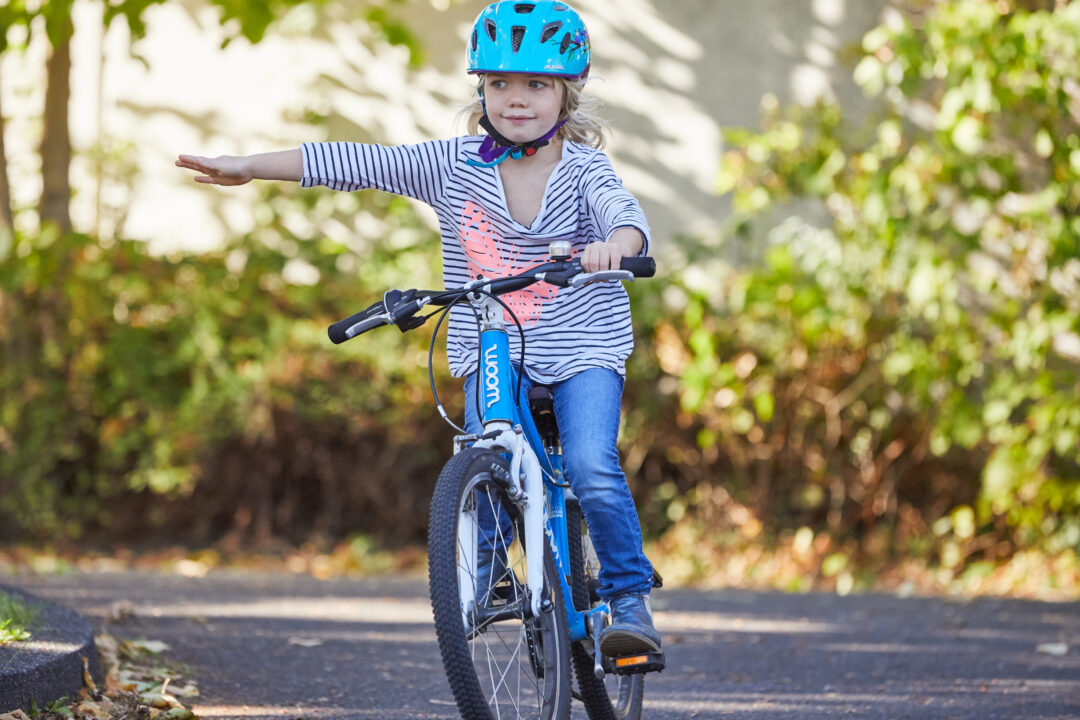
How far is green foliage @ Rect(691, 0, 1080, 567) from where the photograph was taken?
7.27 m

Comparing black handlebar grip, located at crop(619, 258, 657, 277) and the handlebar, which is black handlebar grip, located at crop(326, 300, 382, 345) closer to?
the handlebar

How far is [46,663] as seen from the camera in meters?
3.58

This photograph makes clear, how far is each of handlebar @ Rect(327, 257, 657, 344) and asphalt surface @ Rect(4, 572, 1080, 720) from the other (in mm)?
1324

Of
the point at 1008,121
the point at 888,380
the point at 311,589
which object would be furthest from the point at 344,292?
the point at 1008,121

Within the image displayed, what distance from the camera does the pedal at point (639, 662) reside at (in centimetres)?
338

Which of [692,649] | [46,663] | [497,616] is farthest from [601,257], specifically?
[692,649]

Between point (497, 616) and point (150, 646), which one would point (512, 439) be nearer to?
point (497, 616)

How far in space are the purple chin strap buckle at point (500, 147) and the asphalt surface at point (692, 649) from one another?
1.64 metres

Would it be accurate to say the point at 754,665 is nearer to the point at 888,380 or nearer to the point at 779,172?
the point at 888,380

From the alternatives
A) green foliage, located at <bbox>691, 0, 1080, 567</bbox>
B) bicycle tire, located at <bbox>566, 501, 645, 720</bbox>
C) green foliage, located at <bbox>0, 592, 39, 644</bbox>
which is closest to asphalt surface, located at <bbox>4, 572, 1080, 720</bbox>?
bicycle tire, located at <bbox>566, 501, 645, 720</bbox>

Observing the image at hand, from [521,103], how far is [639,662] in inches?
58.3

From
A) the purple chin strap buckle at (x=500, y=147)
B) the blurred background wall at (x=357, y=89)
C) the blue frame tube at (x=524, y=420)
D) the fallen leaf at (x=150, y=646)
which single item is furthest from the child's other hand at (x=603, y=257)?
the blurred background wall at (x=357, y=89)

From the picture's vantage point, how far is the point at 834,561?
26.1ft

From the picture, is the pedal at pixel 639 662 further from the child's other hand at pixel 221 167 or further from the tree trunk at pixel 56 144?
the tree trunk at pixel 56 144
